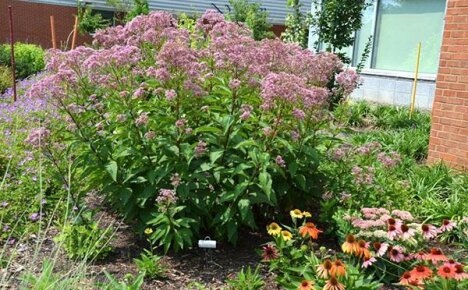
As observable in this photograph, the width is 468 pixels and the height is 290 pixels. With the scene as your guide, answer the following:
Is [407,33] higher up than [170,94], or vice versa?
[407,33]

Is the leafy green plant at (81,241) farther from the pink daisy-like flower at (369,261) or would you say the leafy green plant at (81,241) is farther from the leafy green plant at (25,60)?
the leafy green plant at (25,60)

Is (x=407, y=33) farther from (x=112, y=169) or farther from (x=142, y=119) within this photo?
(x=112, y=169)

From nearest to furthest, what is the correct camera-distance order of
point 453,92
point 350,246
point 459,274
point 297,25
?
point 459,274, point 350,246, point 453,92, point 297,25

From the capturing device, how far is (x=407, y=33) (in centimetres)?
1136

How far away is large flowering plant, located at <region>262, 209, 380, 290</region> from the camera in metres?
2.72

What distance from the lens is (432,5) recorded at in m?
10.8

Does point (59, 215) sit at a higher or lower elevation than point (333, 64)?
lower

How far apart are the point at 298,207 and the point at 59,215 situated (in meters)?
2.04

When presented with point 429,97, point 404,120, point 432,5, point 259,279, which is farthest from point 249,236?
point 432,5

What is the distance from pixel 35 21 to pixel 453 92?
2019 cm

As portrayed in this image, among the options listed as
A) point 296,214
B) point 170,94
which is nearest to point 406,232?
point 296,214

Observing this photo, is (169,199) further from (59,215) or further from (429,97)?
(429,97)

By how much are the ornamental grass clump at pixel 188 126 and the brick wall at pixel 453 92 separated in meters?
2.48

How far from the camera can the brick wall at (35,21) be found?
21.5 metres
